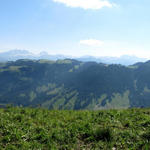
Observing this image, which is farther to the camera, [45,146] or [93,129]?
[93,129]

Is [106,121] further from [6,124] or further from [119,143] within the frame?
[6,124]

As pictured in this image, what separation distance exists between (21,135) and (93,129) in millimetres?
4785

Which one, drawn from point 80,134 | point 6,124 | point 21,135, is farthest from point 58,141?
point 6,124

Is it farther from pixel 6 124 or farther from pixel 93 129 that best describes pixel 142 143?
pixel 6 124

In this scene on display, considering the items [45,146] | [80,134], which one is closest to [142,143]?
[80,134]

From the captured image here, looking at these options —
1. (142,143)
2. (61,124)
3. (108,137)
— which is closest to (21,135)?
(61,124)

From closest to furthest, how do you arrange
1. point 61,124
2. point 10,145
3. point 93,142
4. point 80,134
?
point 10,145, point 93,142, point 80,134, point 61,124

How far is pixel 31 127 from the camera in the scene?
416 inches

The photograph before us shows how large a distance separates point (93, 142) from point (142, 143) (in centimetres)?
282

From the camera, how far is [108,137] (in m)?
9.16

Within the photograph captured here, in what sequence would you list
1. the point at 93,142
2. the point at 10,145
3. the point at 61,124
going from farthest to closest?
the point at 61,124 < the point at 93,142 < the point at 10,145

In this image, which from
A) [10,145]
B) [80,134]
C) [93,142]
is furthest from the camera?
[80,134]

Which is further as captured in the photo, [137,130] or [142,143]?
[137,130]

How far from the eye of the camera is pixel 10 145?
825cm
